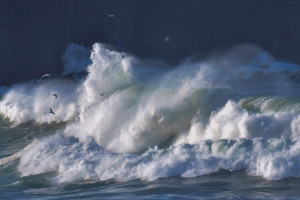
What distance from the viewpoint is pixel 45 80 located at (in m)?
46.2

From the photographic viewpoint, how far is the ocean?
16500mm

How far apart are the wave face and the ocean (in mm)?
30

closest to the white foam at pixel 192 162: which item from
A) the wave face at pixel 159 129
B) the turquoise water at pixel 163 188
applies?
the wave face at pixel 159 129

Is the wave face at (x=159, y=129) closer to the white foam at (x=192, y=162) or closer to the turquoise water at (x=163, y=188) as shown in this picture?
the white foam at (x=192, y=162)

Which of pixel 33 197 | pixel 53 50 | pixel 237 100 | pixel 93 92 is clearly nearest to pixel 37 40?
pixel 53 50

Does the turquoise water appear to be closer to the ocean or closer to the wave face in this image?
the ocean

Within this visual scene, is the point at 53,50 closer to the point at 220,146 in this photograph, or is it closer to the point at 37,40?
the point at 37,40

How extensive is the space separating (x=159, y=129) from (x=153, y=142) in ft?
1.53

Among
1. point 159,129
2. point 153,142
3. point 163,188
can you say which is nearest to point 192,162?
point 163,188

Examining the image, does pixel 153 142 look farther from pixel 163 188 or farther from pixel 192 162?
pixel 163 188

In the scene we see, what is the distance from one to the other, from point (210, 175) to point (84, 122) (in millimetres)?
10809

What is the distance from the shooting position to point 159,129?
2328 centimetres

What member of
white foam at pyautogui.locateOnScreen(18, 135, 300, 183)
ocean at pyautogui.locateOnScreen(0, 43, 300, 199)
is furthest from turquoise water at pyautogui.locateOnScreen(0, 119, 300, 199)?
white foam at pyautogui.locateOnScreen(18, 135, 300, 183)

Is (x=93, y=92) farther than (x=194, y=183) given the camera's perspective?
Yes
